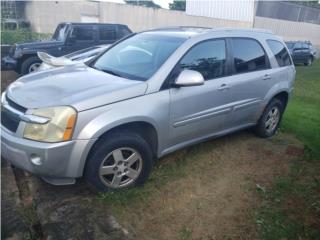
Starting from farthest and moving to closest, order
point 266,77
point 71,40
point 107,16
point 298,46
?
point 107,16
point 298,46
point 71,40
point 266,77

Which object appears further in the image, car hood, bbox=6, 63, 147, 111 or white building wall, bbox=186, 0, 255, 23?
white building wall, bbox=186, 0, 255, 23

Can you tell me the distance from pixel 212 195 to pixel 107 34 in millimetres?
8330

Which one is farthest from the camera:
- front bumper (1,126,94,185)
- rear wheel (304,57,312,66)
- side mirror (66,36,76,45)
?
rear wheel (304,57,312,66)

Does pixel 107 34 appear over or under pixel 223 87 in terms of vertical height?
over

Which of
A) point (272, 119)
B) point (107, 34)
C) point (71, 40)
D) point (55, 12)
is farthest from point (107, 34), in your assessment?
point (55, 12)

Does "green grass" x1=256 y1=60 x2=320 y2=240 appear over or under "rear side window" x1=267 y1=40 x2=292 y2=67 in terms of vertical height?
under

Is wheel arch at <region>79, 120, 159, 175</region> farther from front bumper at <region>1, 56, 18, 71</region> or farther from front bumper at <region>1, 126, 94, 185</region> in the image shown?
front bumper at <region>1, 56, 18, 71</region>

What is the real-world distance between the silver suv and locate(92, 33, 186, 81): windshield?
1cm

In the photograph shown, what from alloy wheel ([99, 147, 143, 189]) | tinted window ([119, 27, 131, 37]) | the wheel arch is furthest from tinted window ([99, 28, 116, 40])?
alloy wheel ([99, 147, 143, 189])

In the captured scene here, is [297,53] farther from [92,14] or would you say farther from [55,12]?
[55,12]

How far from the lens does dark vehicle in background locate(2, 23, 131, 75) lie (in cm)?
932

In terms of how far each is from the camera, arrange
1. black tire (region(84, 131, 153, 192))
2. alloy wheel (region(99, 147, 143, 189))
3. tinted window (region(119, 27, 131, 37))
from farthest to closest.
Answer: tinted window (region(119, 27, 131, 37)), alloy wheel (region(99, 147, 143, 189)), black tire (region(84, 131, 153, 192))

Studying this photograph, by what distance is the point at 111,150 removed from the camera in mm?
3264

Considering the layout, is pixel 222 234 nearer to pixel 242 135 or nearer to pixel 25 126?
pixel 25 126
